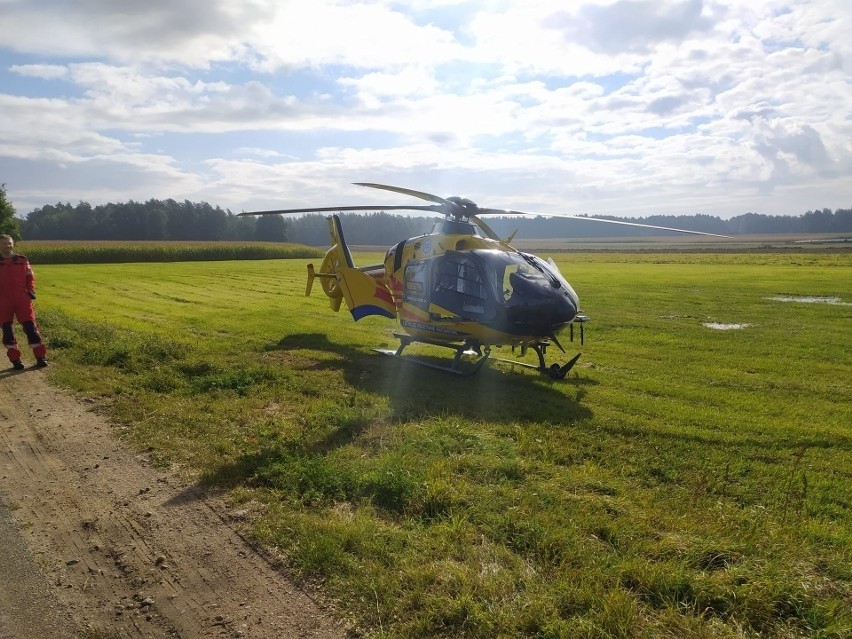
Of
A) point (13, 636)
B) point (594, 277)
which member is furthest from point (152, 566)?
point (594, 277)

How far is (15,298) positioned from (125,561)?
8003mm

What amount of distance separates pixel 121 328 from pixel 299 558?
11.9 meters

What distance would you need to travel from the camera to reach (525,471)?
5.55 m

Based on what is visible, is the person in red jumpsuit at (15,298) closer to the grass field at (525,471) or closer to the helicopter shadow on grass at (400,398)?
the grass field at (525,471)

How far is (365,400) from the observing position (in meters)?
7.93

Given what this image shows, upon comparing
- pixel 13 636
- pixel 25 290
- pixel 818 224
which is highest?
pixel 818 224

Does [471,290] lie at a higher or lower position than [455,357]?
higher

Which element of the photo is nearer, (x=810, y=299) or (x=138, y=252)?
(x=810, y=299)

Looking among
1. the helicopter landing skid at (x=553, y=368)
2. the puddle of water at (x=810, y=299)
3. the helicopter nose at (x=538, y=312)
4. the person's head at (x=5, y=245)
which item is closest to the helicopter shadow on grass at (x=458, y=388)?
the helicopter landing skid at (x=553, y=368)

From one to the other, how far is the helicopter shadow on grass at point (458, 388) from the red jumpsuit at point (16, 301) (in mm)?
4100

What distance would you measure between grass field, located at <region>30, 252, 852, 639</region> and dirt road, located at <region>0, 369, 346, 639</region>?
27cm

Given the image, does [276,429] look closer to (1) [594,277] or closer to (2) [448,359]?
(2) [448,359]

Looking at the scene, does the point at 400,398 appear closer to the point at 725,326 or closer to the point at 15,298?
the point at 15,298

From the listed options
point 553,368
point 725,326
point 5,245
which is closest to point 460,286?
point 553,368
